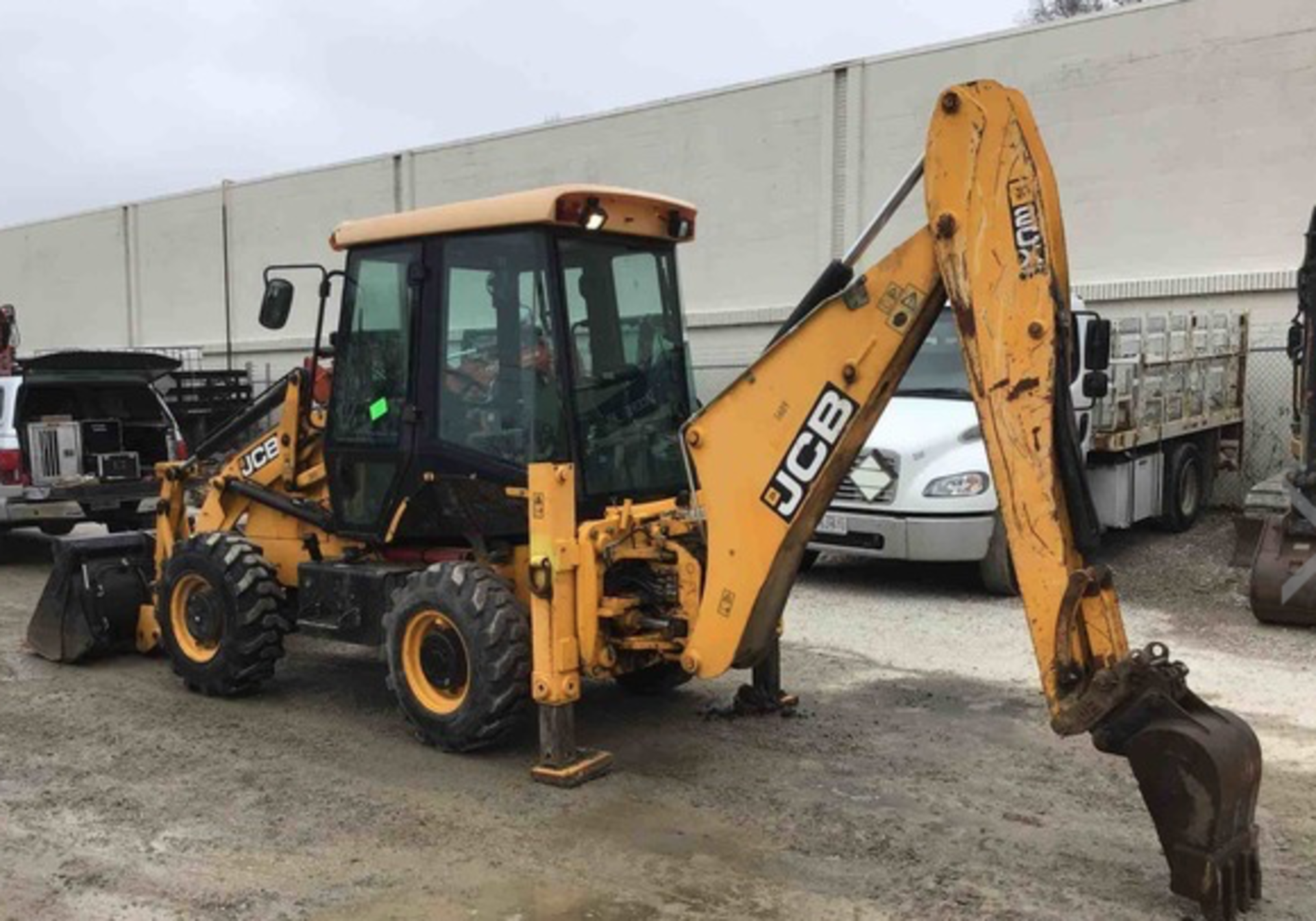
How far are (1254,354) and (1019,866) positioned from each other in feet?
35.7

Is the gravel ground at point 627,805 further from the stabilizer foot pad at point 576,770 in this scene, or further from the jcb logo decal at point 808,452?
the jcb logo decal at point 808,452

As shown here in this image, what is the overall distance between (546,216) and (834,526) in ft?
16.0

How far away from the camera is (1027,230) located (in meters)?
4.05

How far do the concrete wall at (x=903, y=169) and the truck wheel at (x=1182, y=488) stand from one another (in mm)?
2096

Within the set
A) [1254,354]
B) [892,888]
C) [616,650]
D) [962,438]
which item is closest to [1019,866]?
[892,888]

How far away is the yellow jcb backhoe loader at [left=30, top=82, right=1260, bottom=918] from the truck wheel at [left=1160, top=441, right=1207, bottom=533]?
704 cm

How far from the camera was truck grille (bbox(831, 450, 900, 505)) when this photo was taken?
926 cm

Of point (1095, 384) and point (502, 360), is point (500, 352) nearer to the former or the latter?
point (502, 360)

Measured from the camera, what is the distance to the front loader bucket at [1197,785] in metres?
3.65

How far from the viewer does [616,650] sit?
17.7ft

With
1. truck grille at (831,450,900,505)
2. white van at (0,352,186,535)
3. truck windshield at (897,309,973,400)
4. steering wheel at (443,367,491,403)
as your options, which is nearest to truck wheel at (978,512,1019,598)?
truck grille at (831,450,900,505)

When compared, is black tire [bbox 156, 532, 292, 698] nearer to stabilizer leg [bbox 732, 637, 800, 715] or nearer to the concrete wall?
stabilizer leg [bbox 732, 637, 800, 715]

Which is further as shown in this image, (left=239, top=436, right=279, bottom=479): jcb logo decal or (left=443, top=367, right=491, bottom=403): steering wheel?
(left=239, top=436, right=279, bottom=479): jcb logo decal

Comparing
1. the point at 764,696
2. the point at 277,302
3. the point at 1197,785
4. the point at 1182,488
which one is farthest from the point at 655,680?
the point at 1182,488
